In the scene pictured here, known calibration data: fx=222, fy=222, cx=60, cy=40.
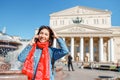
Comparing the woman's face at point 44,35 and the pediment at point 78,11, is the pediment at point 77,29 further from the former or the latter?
the woman's face at point 44,35

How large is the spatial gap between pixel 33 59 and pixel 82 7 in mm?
63717

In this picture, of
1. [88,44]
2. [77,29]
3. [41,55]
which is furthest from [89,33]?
[41,55]

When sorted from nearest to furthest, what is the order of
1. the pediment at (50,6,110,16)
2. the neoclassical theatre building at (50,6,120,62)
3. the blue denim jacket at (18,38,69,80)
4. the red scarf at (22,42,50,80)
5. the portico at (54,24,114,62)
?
the red scarf at (22,42,50,80) < the blue denim jacket at (18,38,69,80) < the portico at (54,24,114,62) < the neoclassical theatre building at (50,6,120,62) < the pediment at (50,6,110,16)

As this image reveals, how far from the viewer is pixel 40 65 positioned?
2.74 metres

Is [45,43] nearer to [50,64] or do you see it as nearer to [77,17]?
[50,64]

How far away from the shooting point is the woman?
8.89 feet

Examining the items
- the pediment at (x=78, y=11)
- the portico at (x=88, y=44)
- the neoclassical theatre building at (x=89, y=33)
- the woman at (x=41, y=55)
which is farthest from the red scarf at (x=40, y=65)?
the pediment at (x=78, y=11)

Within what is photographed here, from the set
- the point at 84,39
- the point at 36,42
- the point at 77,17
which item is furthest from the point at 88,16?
the point at 36,42

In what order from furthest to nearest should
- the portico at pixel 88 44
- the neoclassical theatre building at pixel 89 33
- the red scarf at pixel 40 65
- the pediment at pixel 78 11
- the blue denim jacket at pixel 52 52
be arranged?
1. the pediment at pixel 78 11
2. the neoclassical theatre building at pixel 89 33
3. the portico at pixel 88 44
4. the blue denim jacket at pixel 52 52
5. the red scarf at pixel 40 65

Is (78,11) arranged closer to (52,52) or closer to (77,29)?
(77,29)

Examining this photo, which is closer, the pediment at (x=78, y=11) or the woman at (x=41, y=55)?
the woman at (x=41, y=55)

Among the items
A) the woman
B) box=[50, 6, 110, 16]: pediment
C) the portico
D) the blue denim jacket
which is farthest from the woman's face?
box=[50, 6, 110, 16]: pediment

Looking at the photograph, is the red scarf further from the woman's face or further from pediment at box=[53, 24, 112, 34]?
pediment at box=[53, 24, 112, 34]

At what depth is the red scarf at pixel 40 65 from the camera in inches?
106
